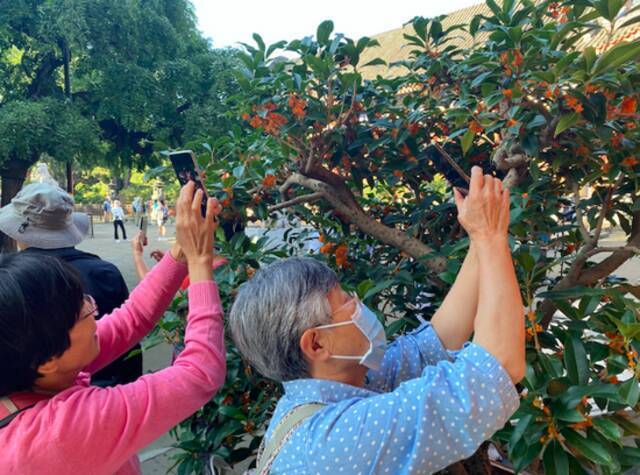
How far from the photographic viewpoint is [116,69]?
305 inches

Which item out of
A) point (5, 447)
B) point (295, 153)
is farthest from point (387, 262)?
point (5, 447)

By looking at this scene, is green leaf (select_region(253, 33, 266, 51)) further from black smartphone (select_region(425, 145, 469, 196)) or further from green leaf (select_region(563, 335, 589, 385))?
green leaf (select_region(563, 335, 589, 385))

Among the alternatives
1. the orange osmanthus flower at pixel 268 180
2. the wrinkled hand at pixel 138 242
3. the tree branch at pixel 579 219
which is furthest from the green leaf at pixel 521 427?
the wrinkled hand at pixel 138 242

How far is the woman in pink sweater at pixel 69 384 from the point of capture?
0.81 m

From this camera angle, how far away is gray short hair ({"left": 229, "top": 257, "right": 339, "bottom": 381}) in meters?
0.93

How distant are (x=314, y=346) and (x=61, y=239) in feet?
4.42

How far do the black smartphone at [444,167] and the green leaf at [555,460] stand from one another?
108cm

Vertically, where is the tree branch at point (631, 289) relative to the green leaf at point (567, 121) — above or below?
below

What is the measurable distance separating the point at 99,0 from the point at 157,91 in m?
1.49

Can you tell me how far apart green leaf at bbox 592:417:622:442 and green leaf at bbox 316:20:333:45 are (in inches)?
56.9

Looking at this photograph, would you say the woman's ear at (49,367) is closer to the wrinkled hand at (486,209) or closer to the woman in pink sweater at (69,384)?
the woman in pink sweater at (69,384)

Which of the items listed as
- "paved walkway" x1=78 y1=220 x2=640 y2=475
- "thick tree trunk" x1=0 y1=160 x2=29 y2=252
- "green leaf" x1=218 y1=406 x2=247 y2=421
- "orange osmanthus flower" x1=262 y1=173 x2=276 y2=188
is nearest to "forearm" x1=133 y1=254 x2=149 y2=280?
"paved walkway" x1=78 y1=220 x2=640 y2=475

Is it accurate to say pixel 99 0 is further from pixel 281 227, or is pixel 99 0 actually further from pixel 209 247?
pixel 209 247

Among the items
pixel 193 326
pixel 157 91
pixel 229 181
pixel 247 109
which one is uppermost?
pixel 157 91
